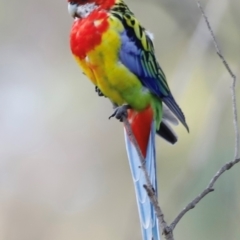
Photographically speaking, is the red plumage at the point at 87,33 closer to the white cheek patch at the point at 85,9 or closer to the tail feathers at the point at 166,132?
the white cheek patch at the point at 85,9

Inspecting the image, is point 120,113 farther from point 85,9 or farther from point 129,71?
point 85,9

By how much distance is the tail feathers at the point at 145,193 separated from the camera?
2.36 m

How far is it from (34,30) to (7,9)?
0.28m

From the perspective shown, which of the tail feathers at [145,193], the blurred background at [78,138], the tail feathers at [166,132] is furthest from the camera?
the blurred background at [78,138]

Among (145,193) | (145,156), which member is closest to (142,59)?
(145,156)

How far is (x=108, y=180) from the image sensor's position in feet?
14.8

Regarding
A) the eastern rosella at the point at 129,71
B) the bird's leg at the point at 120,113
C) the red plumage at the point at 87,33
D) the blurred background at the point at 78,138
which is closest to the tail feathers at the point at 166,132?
the eastern rosella at the point at 129,71

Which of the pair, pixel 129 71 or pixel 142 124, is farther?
pixel 142 124

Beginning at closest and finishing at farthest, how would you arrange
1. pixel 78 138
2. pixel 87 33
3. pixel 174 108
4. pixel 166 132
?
pixel 87 33 < pixel 174 108 < pixel 166 132 < pixel 78 138

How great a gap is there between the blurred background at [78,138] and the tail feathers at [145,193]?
3.03ft

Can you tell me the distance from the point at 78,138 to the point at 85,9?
86.2 inches

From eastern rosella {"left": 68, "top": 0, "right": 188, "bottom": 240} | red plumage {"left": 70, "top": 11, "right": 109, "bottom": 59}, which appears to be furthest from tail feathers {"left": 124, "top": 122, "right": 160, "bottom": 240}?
red plumage {"left": 70, "top": 11, "right": 109, "bottom": 59}

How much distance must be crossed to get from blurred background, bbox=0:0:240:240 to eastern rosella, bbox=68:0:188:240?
34.6 inches

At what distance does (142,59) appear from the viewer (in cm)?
266
